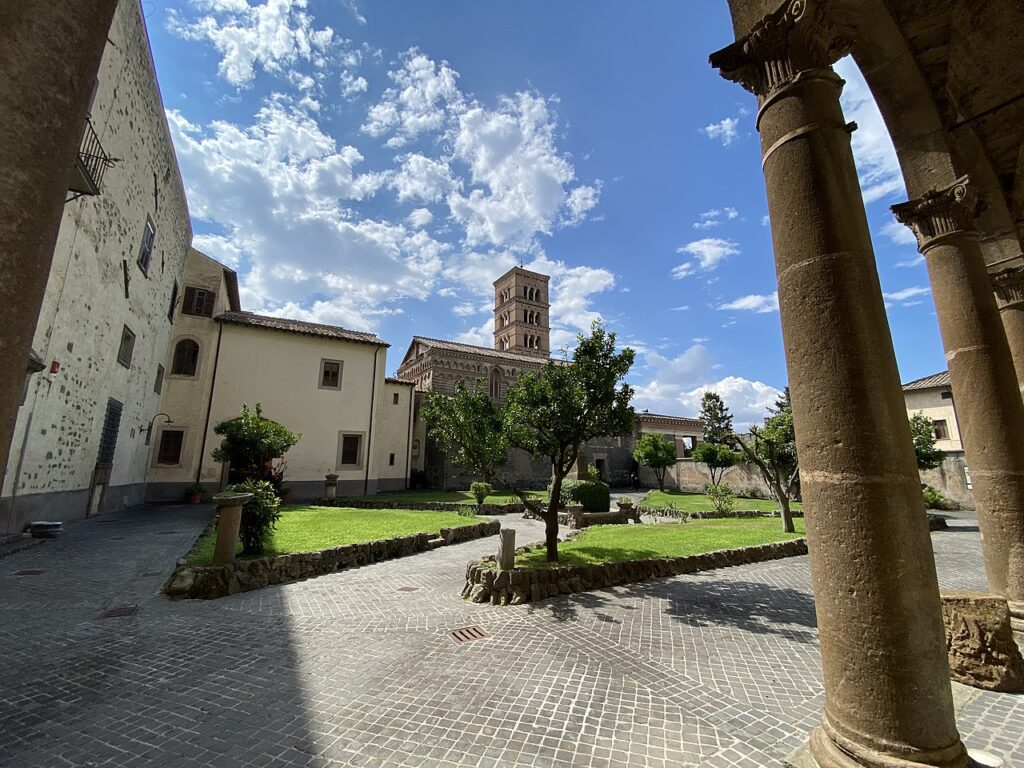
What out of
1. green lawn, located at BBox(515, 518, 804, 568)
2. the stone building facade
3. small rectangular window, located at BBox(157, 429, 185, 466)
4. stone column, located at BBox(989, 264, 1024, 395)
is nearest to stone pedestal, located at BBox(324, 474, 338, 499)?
the stone building facade

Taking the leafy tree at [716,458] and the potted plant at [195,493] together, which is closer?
the potted plant at [195,493]

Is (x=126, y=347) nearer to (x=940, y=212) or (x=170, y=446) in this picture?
(x=170, y=446)

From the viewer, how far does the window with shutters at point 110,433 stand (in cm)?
1404

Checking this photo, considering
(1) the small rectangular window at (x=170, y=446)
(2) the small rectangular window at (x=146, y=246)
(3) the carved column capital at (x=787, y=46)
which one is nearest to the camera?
(3) the carved column capital at (x=787, y=46)

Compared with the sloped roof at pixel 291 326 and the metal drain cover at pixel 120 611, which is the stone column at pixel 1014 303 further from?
the sloped roof at pixel 291 326

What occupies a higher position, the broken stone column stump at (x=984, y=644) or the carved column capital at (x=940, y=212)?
the carved column capital at (x=940, y=212)

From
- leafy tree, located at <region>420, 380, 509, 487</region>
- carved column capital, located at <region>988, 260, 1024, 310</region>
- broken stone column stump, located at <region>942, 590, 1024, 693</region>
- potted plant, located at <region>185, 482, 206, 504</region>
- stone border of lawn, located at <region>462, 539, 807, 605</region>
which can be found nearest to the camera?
broken stone column stump, located at <region>942, 590, 1024, 693</region>

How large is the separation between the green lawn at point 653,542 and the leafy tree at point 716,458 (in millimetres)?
15425

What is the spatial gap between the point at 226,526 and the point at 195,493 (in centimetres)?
1461

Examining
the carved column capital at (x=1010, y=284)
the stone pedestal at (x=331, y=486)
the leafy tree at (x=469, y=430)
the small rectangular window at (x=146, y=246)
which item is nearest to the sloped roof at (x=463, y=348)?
the stone pedestal at (x=331, y=486)

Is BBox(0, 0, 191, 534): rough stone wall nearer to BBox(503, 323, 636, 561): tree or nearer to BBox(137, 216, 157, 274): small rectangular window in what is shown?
BBox(137, 216, 157, 274): small rectangular window

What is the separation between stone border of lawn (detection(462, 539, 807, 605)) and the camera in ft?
24.6

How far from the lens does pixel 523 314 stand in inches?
2255

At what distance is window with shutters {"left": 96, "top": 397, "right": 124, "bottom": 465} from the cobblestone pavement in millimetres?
7241
